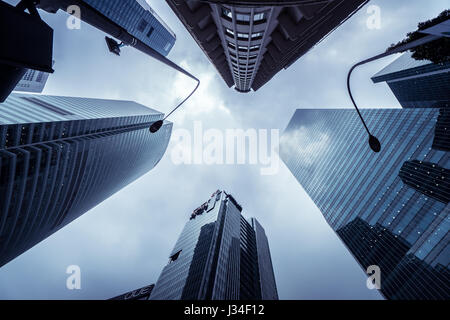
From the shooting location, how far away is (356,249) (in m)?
92.0

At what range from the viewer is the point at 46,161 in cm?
5391

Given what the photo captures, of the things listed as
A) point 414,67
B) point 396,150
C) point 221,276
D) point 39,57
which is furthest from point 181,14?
point 414,67

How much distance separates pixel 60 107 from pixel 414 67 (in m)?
160

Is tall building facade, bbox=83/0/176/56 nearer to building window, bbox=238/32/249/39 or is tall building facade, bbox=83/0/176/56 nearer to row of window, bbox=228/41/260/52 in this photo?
row of window, bbox=228/41/260/52

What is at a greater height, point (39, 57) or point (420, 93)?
point (420, 93)

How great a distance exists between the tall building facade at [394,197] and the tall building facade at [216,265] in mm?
45399

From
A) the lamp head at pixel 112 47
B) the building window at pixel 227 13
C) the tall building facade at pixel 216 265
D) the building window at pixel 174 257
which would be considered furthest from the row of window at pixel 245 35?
the building window at pixel 174 257

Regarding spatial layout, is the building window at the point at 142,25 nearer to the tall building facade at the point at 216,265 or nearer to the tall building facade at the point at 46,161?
the tall building facade at the point at 46,161

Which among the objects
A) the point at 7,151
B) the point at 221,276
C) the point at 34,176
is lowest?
the point at 221,276

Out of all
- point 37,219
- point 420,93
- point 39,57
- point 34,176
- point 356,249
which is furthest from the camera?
point 420,93

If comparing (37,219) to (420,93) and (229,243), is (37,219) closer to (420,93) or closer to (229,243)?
(229,243)

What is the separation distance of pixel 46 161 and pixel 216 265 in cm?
5943

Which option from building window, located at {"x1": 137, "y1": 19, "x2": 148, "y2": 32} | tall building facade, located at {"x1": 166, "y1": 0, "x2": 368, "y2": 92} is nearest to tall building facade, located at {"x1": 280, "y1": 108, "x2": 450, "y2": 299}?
tall building facade, located at {"x1": 166, "y1": 0, "x2": 368, "y2": 92}

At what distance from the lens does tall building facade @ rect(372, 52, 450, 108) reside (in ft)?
324
